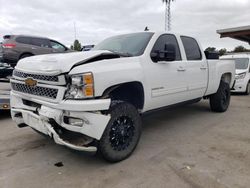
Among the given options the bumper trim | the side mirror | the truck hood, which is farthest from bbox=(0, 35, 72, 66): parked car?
the side mirror

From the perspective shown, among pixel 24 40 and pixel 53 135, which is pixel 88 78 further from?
pixel 24 40

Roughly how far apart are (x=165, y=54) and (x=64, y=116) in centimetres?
191

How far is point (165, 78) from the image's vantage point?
3969 millimetres

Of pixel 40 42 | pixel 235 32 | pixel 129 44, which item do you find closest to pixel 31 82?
pixel 129 44

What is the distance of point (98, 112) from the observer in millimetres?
2896

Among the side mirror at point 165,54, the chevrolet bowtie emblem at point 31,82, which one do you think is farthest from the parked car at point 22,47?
the side mirror at point 165,54

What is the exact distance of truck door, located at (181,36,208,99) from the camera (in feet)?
15.4

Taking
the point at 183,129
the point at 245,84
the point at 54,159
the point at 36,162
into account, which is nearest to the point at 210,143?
the point at 183,129

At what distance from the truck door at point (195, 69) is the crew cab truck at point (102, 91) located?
132 mm

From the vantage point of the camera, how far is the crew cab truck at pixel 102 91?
111 inches

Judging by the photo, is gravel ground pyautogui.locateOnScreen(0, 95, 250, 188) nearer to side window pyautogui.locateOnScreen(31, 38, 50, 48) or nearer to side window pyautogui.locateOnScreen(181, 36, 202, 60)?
side window pyautogui.locateOnScreen(181, 36, 202, 60)

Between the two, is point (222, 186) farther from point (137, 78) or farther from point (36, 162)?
point (36, 162)

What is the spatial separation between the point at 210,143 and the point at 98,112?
2.23 meters

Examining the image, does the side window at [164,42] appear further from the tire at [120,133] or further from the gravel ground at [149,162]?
the gravel ground at [149,162]
